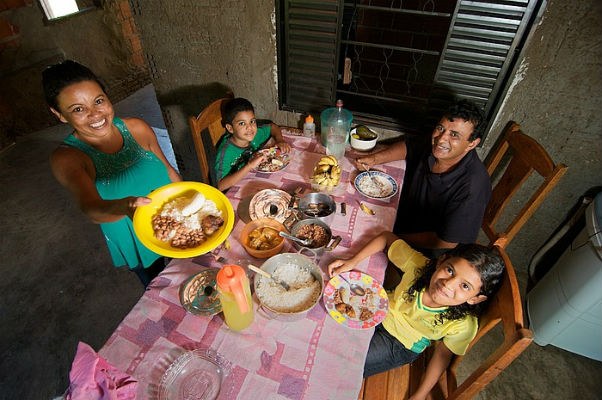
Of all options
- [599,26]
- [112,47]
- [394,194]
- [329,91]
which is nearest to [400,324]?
[394,194]

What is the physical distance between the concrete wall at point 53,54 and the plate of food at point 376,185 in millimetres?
5402

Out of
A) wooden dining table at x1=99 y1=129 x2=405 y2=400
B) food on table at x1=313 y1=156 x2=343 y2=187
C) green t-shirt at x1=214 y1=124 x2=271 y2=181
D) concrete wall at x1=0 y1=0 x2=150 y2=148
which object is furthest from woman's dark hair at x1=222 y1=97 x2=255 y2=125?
concrete wall at x1=0 y1=0 x2=150 y2=148

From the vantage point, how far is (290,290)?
143 cm

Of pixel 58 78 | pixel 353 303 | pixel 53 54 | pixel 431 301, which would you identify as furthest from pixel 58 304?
pixel 53 54

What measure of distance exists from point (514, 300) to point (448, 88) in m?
1.61

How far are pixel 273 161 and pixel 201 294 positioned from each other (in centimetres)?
108

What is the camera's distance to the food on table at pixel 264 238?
1.62 m

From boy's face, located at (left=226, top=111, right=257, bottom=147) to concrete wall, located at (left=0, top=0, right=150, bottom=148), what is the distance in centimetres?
444

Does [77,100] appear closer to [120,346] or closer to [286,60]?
[120,346]

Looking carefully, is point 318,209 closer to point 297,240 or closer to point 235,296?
point 297,240

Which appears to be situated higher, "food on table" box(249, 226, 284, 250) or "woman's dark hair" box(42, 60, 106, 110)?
"woman's dark hair" box(42, 60, 106, 110)

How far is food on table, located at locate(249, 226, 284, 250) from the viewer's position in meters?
1.62

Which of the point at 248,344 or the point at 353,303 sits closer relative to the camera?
the point at 248,344

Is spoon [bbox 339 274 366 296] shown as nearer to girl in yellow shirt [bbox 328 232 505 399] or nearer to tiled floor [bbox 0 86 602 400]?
girl in yellow shirt [bbox 328 232 505 399]
